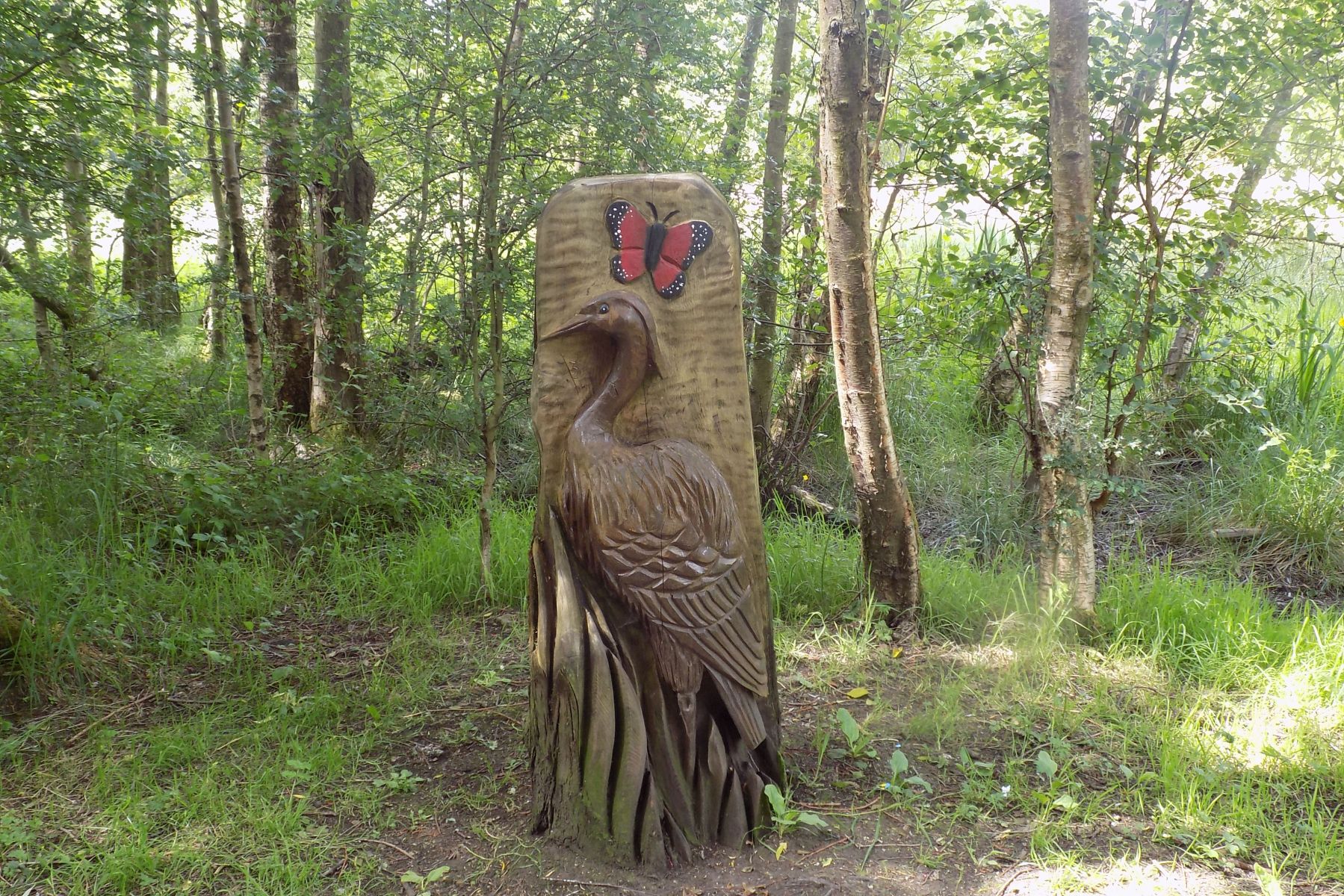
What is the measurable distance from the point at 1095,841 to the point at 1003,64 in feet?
9.76

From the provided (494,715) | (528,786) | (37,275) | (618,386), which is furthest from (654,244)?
(37,275)

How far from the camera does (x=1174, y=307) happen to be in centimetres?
402

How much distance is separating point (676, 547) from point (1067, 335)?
2.11m

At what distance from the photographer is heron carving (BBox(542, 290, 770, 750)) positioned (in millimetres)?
2350

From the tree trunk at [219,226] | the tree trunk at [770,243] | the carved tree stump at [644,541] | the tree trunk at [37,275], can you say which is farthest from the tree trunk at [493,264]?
the tree trunk at [37,275]

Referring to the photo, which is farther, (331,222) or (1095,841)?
(331,222)

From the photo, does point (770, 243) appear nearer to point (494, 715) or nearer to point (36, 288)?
point (494, 715)

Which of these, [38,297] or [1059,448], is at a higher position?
[38,297]

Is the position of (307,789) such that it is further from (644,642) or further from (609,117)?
(609,117)

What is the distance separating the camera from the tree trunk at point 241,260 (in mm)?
4289

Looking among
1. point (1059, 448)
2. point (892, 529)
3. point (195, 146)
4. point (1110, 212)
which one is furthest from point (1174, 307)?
point (195, 146)

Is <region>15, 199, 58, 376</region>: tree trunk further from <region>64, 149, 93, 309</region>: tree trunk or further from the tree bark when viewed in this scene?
<region>64, 149, 93, 309</region>: tree trunk

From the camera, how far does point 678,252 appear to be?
243 centimetres

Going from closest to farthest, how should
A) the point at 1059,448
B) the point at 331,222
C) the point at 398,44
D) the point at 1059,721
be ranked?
the point at 1059,721 → the point at 1059,448 → the point at 398,44 → the point at 331,222
